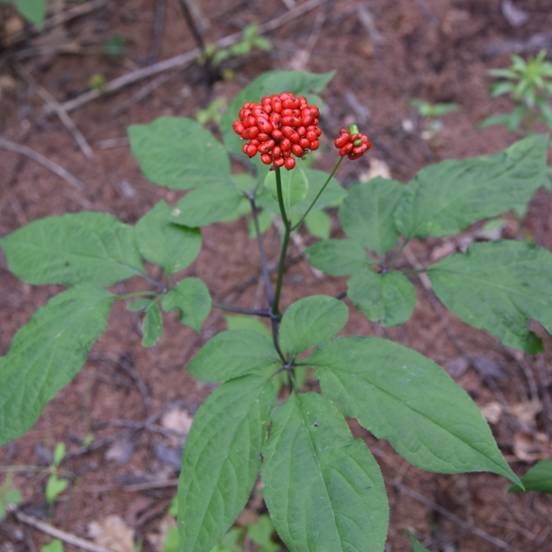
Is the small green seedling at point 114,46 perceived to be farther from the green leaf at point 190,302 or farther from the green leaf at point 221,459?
the green leaf at point 221,459

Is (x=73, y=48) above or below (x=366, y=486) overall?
above

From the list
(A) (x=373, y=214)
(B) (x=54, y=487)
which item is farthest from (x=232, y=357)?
(B) (x=54, y=487)

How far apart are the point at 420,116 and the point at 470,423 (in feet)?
9.70

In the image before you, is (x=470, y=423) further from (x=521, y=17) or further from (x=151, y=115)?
(x=521, y=17)

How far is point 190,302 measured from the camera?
1866 mm

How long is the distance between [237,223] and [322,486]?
97.4 inches

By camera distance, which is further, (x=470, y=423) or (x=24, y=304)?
(x=24, y=304)

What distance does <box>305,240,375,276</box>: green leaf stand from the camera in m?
1.97

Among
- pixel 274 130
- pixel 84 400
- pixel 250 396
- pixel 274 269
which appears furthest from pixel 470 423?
pixel 84 400

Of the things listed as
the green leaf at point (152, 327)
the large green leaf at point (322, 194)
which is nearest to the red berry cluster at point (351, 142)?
the large green leaf at point (322, 194)

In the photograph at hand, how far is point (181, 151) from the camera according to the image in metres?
2.16

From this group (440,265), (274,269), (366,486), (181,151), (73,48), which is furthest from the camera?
(73,48)

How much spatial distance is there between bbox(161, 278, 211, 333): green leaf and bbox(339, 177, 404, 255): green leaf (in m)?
0.60

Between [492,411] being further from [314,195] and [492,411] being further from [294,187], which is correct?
[294,187]
